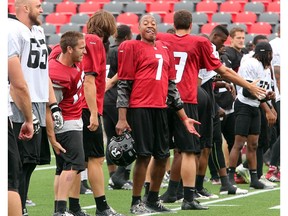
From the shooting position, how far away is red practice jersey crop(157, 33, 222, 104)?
8.88 meters

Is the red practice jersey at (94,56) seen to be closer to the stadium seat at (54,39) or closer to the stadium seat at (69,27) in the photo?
the stadium seat at (54,39)

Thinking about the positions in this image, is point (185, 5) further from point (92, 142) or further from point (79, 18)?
point (92, 142)

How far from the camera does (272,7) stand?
74.0 feet

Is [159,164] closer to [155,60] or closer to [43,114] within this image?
[155,60]

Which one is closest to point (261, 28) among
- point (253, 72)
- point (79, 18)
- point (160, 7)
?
point (160, 7)

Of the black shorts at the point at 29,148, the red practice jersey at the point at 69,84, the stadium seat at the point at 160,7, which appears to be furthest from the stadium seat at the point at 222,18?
the black shorts at the point at 29,148

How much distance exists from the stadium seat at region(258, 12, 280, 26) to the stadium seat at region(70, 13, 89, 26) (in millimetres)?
4668

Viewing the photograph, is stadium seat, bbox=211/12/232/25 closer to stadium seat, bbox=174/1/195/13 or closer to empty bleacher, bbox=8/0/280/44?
empty bleacher, bbox=8/0/280/44

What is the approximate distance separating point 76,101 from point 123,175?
12.3 ft

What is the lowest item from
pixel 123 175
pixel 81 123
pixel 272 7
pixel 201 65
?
pixel 123 175

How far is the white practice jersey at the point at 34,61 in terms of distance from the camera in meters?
6.57

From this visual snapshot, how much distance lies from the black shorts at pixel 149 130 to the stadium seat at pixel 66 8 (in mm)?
16578

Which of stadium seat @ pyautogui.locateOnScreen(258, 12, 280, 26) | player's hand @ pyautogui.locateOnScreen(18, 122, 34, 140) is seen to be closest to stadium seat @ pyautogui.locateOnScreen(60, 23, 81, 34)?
stadium seat @ pyautogui.locateOnScreen(258, 12, 280, 26)

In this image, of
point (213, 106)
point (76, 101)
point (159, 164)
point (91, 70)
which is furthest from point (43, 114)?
point (213, 106)
